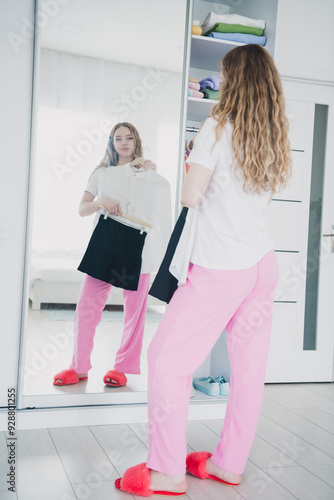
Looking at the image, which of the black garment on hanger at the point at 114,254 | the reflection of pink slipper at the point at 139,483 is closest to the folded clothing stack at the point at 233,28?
the black garment on hanger at the point at 114,254

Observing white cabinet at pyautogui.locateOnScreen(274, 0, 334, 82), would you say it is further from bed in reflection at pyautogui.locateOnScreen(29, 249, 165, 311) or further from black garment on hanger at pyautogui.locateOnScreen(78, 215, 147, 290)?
bed in reflection at pyautogui.locateOnScreen(29, 249, 165, 311)

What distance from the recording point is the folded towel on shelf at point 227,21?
2705 millimetres

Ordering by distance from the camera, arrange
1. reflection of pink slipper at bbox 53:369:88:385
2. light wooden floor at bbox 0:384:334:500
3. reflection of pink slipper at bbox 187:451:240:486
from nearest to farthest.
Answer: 1. light wooden floor at bbox 0:384:334:500
2. reflection of pink slipper at bbox 187:451:240:486
3. reflection of pink slipper at bbox 53:369:88:385

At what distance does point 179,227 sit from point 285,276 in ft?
5.01

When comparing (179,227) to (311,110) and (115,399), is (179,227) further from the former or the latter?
(311,110)

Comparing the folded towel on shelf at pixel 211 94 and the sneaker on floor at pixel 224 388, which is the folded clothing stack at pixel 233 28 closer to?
the folded towel on shelf at pixel 211 94

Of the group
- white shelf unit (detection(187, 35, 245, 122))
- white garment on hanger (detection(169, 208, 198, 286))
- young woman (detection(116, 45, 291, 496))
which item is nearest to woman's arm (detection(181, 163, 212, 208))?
young woman (detection(116, 45, 291, 496))

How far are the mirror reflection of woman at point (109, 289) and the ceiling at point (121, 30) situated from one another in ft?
1.10

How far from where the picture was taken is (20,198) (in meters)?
2.23

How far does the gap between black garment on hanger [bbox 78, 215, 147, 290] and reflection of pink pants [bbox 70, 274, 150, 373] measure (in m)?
0.04

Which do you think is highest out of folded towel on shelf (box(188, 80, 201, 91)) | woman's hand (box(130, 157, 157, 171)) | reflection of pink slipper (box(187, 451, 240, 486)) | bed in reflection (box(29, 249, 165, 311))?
folded towel on shelf (box(188, 80, 201, 91))


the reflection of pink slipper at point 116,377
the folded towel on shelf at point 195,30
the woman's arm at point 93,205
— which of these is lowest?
the reflection of pink slipper at point 116,377

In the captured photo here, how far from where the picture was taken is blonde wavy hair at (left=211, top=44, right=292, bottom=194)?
159 centimetres

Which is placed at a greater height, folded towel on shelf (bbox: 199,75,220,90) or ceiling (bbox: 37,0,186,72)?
ceiling (bbox: 37,0,186,72)
